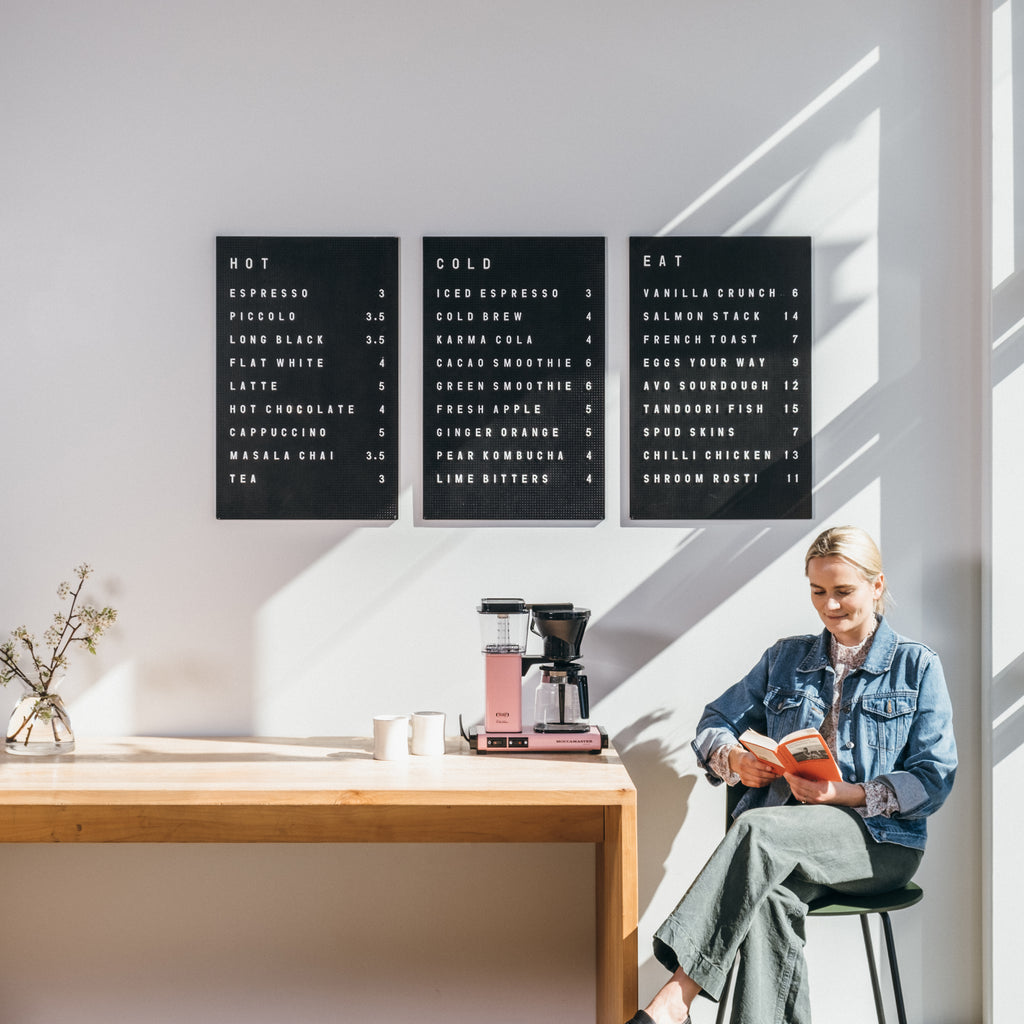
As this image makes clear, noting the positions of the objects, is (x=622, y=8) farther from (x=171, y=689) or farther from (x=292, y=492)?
(x=171, y=689)

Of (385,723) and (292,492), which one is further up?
(292,492)

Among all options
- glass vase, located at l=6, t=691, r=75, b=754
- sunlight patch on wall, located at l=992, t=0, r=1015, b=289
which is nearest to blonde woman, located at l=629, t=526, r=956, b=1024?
sunlight patch on wall, located at l=992, t=0, r=1015, b=289

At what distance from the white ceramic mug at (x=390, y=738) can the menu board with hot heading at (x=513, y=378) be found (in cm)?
56

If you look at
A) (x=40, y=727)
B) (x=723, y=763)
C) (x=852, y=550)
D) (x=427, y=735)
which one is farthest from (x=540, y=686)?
(x=40, y=727)

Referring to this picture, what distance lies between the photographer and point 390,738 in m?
2.23

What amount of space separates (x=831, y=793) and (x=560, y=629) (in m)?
0.70

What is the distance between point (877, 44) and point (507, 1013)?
270 centimetres

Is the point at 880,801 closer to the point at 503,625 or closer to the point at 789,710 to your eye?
the point at 789,710

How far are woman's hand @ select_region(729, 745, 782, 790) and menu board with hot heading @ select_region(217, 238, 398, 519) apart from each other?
1.05 metres

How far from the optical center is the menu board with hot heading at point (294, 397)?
8.36ft

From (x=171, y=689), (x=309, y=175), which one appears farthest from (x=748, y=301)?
(x=171, y=689)

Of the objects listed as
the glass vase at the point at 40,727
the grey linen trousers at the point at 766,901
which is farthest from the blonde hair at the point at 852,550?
the glass vase at the point at 40,727

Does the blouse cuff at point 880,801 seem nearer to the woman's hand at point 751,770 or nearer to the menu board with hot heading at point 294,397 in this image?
the woman's hand at point 751,770

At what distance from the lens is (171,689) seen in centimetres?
255
